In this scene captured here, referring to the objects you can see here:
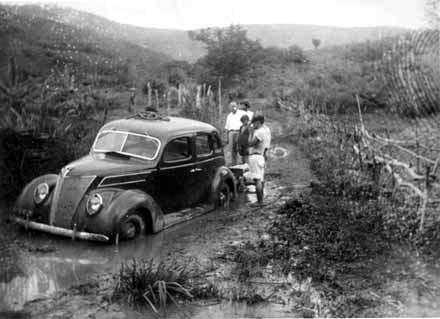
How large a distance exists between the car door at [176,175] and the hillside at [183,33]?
3.52m

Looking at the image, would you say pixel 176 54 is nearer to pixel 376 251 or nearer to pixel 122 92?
pixel 122 92

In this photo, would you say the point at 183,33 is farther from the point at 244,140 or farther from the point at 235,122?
the point at 244,140

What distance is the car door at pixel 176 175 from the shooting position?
7.59 metres

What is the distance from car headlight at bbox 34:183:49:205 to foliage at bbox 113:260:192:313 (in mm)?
2209

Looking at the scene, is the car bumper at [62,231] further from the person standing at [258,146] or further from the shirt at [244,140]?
the shirt at [244,140]

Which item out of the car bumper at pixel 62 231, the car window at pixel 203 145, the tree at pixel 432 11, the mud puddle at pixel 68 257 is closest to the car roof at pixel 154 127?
the car window at pixel 203 145

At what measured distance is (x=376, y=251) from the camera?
6.38 metres

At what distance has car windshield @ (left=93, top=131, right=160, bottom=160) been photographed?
758 cm

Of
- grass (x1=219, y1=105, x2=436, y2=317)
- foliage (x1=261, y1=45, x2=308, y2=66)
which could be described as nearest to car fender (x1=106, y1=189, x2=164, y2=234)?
grass (x1=219, y1=105, x2=436, y2=317)

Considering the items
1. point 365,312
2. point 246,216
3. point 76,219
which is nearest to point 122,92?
point 246,216

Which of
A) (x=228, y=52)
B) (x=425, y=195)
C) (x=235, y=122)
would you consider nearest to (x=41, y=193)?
(x=425, y=195)

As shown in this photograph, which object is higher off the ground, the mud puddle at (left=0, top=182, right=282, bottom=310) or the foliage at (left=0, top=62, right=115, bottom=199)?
the foliage at (left=0, top=62, right=115, bottom=199)

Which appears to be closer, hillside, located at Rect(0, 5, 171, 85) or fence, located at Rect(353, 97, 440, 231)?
fence, located at Rect(353, 97, 440, 231)

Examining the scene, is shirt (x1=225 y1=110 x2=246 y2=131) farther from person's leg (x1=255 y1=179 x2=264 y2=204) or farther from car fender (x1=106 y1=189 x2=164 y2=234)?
car fender (x1=106 y1=189 x2=164 y2=234)
